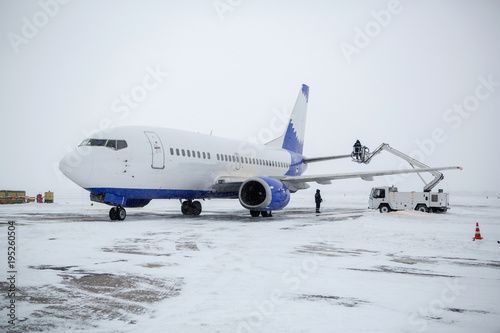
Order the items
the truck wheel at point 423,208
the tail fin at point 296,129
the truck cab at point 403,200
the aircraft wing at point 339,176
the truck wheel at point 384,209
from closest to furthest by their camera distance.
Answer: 1. the aircraft wing at point 339,176
2. the truck wheel at point 384,209
3. the truck cab at point 403,200
4. the truck wheel at point 423,208
5. the tail fin at point 296,129

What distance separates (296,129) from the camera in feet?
99.1

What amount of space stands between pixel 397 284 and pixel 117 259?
16.1ft

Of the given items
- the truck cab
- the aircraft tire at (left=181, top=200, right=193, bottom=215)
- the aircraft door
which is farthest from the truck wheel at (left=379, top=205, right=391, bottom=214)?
the aircraft door

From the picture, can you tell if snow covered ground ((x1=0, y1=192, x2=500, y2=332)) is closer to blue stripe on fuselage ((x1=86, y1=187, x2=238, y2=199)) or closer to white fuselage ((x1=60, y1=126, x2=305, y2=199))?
white fuselage ((x1=60, y1=126, x2=305, y2=199))

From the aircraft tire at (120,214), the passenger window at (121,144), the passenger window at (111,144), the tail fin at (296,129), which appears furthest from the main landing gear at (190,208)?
the tail fin at (296,129)

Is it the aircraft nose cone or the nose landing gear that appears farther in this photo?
the nose landing gear

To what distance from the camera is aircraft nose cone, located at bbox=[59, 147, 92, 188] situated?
1484cm

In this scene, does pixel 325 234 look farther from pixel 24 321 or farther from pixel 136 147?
pixel 24 321

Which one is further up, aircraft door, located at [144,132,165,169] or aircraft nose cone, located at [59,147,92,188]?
aircraft door, located at [144,132,165,169]

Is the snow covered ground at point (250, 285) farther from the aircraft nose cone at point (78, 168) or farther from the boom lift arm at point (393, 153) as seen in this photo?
the boom lift arm at point (393, 153)

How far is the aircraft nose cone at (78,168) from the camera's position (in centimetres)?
1484

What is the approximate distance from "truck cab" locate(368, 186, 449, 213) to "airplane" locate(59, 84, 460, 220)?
3919 millimetres

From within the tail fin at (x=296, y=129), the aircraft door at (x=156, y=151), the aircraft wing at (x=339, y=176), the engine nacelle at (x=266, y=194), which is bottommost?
the engine nacelle at (x=266, y=194)

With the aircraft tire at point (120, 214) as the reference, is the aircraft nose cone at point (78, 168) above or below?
above
